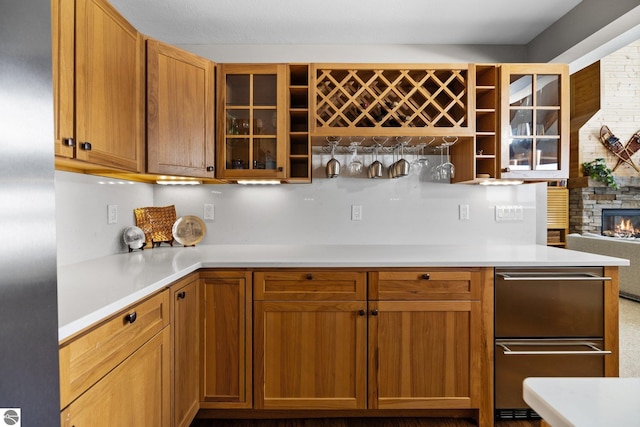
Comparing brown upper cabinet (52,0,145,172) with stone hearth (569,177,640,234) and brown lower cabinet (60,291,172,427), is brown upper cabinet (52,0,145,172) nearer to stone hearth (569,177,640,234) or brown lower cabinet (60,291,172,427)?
brown lower cabinet (60,291,172,427)

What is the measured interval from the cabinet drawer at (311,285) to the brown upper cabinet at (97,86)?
2.90 feet

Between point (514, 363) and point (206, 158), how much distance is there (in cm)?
207

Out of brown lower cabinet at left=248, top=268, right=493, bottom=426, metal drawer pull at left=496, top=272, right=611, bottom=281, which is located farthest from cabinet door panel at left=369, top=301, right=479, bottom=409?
metal drawer pull at left=496, top=272, right=611, bottom=281

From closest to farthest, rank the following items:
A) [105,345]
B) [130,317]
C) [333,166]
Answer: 1. [105,345]
2. [130,317]
3. [333,166]

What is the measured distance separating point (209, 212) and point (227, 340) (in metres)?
1.01

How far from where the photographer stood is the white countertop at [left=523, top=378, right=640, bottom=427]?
434 mm

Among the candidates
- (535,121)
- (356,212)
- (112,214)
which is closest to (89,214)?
(112,214)

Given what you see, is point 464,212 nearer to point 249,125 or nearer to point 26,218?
point 249,125

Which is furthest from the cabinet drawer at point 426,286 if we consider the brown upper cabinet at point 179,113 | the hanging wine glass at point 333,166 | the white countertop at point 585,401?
the white countertop at point 585,401

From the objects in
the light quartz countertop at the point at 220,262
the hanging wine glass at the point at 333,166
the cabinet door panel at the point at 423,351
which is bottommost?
the cabinet door panel at the point at 423,351

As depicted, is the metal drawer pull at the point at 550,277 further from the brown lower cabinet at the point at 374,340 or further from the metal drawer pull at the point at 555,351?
the metal drawer pull at the point at 555,351

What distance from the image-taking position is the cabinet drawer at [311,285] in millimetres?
1854

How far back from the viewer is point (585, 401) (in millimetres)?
469

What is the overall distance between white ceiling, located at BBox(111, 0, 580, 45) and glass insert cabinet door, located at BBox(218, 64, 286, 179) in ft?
1.08
